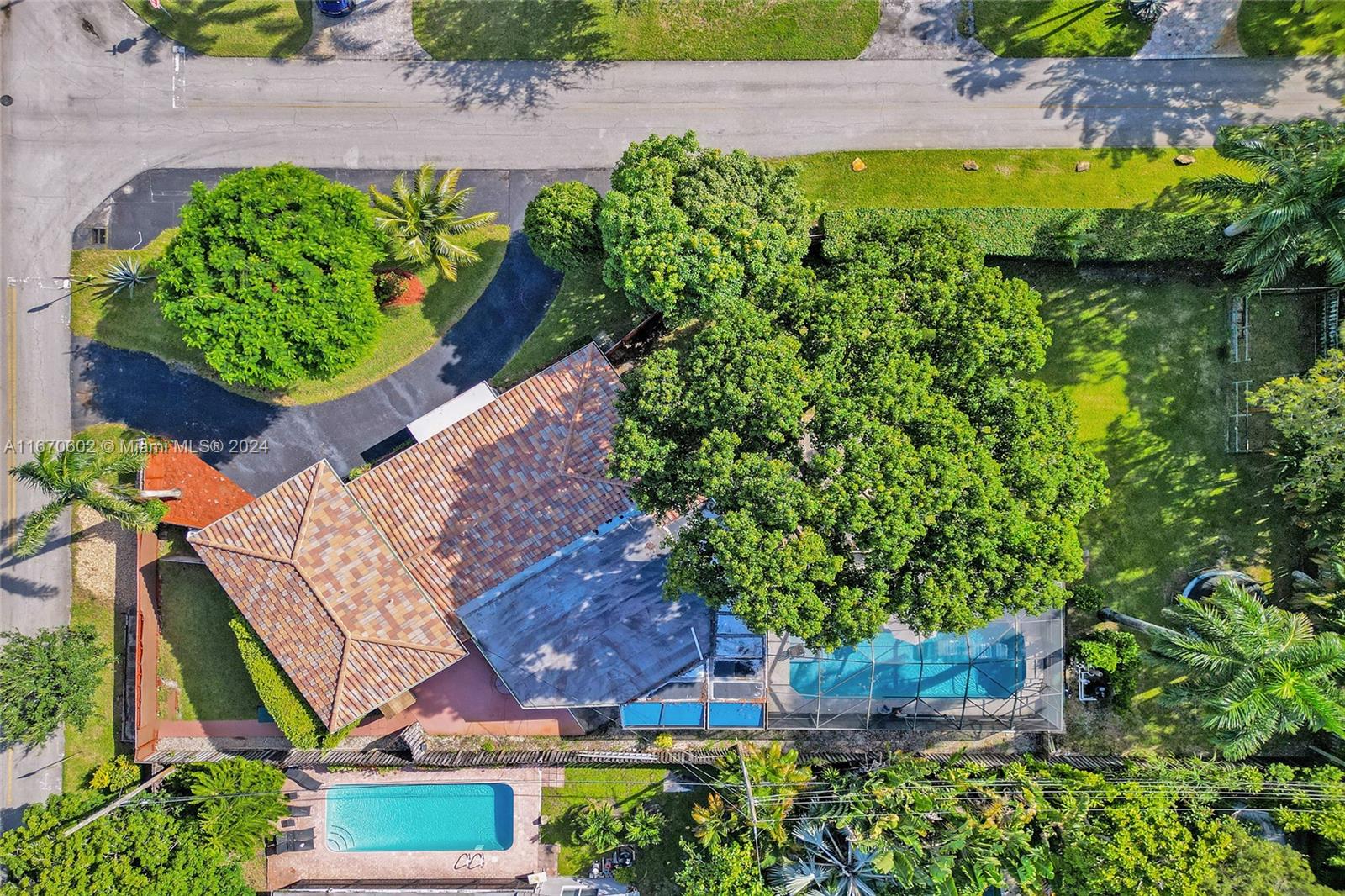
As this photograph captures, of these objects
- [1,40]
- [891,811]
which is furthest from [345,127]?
[891,811]

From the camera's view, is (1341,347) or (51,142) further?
(51,142)

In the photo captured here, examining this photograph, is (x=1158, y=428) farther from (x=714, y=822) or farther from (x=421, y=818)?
(x=421, y=818)

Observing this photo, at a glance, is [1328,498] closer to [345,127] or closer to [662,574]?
[662,574]

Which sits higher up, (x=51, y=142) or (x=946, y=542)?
(x=51, y=142)

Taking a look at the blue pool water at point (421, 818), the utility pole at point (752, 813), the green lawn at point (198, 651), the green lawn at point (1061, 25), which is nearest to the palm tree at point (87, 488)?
the green lawn at point (198, 651)

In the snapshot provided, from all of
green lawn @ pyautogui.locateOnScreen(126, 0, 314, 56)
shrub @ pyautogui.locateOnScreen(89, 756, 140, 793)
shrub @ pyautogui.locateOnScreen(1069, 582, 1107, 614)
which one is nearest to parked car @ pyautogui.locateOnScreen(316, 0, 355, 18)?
green lawn @ pyautogui.locateOnScreen(126, 0, 314, 56)

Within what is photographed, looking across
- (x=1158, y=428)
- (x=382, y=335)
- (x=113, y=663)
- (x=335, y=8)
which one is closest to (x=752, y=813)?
(x=1158, y=428)

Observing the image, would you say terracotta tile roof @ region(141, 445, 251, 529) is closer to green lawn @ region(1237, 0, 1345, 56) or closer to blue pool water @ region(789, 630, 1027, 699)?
blue pool water @ region(789, 630, 1027, 699)
